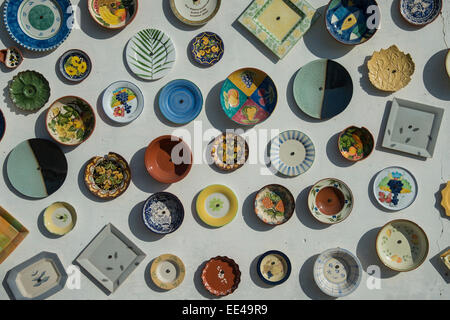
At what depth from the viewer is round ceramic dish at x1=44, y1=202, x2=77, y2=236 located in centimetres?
275

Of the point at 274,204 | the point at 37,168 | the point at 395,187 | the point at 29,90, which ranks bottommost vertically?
the point at 37,168

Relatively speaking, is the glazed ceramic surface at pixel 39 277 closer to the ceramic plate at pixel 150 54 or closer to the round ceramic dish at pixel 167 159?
the round ceramic dish at pixel 167 159

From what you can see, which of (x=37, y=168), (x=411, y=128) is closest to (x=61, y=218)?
(x=37, y=168)

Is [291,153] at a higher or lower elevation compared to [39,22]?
higher

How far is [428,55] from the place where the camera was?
8.89 feet

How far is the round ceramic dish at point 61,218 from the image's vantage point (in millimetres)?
2746

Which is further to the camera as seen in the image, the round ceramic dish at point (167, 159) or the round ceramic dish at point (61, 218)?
the round ceramic dish at point (61, 218)

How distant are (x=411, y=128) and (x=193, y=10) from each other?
70.1 inches

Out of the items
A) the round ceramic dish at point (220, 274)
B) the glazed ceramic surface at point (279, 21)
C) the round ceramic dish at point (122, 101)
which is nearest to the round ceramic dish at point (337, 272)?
the round ceramic dish at point (220, 274)

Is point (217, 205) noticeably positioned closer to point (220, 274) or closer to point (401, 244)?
point (220, 274)

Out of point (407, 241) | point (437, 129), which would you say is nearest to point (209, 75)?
point (437, 129)

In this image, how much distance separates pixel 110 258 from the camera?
2760 millimetres

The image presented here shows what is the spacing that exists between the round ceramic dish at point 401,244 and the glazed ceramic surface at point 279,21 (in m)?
1.47

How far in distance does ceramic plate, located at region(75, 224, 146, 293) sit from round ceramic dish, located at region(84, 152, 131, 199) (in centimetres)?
27
